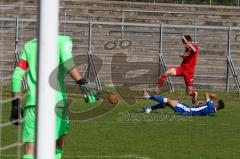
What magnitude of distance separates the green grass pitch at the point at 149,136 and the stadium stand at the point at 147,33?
763cm

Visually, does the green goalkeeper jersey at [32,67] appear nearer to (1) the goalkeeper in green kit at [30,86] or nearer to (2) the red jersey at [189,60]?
(1) the goalkeeper in green kit at [30,86]

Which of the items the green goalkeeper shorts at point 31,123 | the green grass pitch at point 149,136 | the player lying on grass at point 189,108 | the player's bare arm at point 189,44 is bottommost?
the green grass pitch at point 149,136

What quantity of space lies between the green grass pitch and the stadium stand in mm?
7626

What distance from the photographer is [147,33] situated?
29062mm

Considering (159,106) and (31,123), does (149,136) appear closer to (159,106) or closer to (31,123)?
(159,106)

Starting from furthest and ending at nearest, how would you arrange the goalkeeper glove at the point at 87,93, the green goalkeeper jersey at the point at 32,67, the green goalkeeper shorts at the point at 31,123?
the goalkeeper glove at the point at 87,93 → the green goalkeeper shorts at the point at 31,123 → the green goalkeeper jersey at the point at 32,67

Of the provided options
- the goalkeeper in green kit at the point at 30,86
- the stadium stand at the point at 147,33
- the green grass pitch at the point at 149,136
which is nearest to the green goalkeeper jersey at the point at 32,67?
the goalkeeper in green kit at the point at 30,86

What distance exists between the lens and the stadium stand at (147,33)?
27734 millimetres

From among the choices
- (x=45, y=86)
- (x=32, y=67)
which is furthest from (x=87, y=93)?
(x=45, y=86)

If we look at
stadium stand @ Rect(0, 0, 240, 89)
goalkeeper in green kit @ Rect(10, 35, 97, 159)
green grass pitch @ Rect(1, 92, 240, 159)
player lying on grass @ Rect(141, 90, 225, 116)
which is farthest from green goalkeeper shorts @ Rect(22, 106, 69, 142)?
stadium stand @ Rect(0, 0, 240, 89)

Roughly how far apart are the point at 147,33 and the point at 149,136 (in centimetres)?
1435

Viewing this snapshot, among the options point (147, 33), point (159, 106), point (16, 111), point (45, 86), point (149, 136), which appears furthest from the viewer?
point (147, 33)

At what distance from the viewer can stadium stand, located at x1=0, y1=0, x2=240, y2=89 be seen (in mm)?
27734

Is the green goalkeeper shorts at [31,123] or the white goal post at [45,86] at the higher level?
the white goal post at [45,86]
